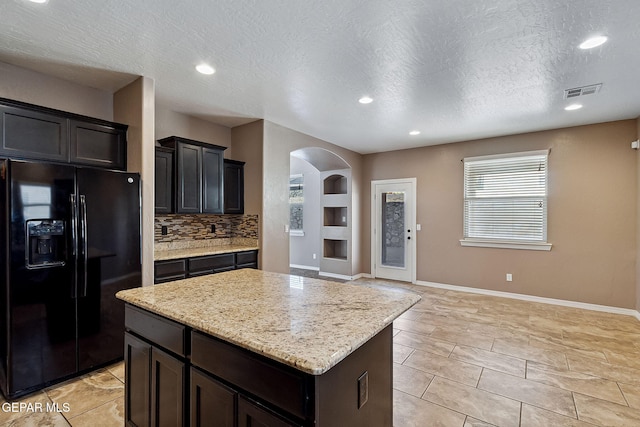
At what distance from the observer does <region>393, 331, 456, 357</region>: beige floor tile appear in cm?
311

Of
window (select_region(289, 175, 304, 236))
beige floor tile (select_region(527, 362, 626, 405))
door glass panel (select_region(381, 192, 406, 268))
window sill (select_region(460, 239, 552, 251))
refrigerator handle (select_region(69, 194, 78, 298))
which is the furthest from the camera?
window (select_region(289, 175, 304, 236))

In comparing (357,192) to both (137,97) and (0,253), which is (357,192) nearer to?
(137,97)

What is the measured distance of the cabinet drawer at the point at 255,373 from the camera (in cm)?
101

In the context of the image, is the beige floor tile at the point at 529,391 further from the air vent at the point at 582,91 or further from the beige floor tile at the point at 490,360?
the air vent at the point at 582,91

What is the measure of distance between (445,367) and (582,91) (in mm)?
3141

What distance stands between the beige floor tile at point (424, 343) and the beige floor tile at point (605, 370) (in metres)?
1.02

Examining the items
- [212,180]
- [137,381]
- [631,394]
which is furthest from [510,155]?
[137,381]

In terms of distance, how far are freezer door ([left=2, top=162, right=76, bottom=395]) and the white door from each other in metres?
5.11

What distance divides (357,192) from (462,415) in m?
4.84

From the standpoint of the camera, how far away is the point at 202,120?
435 centimetres

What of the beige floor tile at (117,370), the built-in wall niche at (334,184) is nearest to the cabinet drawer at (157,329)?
the beige floor tile at (117,370)

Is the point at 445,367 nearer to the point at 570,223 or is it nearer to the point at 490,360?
the point at 490,360

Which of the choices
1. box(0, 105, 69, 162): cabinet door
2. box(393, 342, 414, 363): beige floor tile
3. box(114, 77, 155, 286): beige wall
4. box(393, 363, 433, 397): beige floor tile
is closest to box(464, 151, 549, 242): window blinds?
box(393, 342, 414, 363): beige floor tile

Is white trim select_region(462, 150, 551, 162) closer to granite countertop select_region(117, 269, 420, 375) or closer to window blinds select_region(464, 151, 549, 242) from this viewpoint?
window blinds select_region(464, 151, 549, 242)
